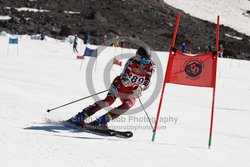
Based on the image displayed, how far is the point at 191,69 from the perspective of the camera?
7312 millimetres

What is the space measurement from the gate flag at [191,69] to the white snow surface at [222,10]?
56907mm

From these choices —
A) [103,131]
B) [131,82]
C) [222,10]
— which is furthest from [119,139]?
[222,10]

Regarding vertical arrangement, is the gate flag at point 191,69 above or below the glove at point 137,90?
above

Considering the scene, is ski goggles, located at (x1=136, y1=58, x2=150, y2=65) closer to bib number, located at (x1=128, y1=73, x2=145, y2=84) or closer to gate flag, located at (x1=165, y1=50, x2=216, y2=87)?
bib number, located at (x1=128, y1=73, x2=145, y2=84)

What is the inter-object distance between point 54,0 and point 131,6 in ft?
36.9

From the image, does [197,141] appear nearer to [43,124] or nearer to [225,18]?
[43,124]

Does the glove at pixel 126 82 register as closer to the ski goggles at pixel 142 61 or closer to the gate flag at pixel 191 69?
the ski goggles at pixel 142 61

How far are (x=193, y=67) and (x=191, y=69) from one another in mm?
49

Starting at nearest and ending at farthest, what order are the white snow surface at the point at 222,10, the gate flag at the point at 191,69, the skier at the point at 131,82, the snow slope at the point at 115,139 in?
1. the snow slope at the point at 115,139
2. the gate flag at the point at 191,69
3. the skier at the point at 131,82
4. the white snow surface at the point at 222,10

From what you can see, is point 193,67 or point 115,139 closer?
point 115,139

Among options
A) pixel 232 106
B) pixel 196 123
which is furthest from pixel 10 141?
pixel 232 106

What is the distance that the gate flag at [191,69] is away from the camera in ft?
23.9

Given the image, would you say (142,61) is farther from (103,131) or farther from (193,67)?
(103,131)

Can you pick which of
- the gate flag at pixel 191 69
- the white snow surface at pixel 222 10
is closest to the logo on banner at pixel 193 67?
the gate flag at pixel 191 69
